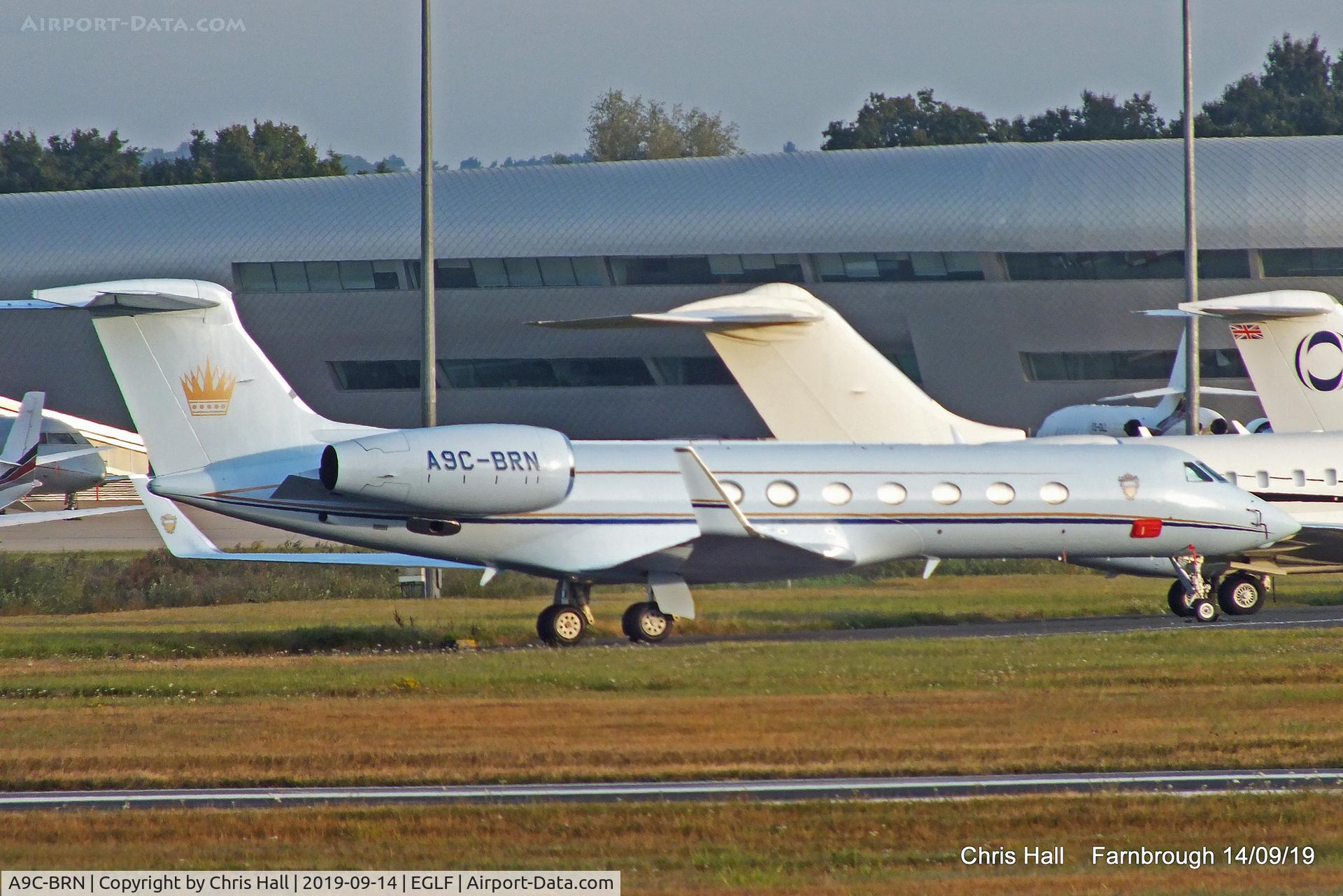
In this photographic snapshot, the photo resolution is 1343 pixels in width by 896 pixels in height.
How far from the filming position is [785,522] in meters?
21.0

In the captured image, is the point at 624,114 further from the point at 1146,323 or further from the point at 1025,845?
the point at 1025,845

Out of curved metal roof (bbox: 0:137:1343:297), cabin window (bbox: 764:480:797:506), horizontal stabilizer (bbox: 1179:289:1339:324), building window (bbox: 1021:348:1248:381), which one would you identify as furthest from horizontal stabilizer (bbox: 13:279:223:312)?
building window (bbox: 1021:348:1248:381)

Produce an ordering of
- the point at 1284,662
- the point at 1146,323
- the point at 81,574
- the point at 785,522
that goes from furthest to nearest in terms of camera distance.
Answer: the point at 1146,323, the point at 81,574, the point at 785,522, the point at 1284,662

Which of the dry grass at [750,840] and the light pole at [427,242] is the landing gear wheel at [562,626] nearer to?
the light pole at [427,242]

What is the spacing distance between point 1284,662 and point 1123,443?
772 centimetres

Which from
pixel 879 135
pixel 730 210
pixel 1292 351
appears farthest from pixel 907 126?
pixel 1292 351

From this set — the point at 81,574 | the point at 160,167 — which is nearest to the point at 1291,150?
the point at 81,574

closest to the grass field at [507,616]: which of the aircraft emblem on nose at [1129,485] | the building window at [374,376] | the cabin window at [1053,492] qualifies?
the cabin window at [1053,492]

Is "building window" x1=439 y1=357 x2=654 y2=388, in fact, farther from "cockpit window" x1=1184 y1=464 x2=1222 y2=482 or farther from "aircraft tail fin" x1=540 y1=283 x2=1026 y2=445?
"cockpit window" x1=1184 y1=464 x2=1222 y2=482

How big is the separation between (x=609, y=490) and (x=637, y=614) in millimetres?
1599

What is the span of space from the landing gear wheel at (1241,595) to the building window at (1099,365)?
35.2 metres

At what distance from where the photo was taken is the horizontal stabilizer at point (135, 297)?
17875 millimetres

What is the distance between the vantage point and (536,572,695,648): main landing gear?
67.4 ft

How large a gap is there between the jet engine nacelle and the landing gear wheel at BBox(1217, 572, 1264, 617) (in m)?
9.64
